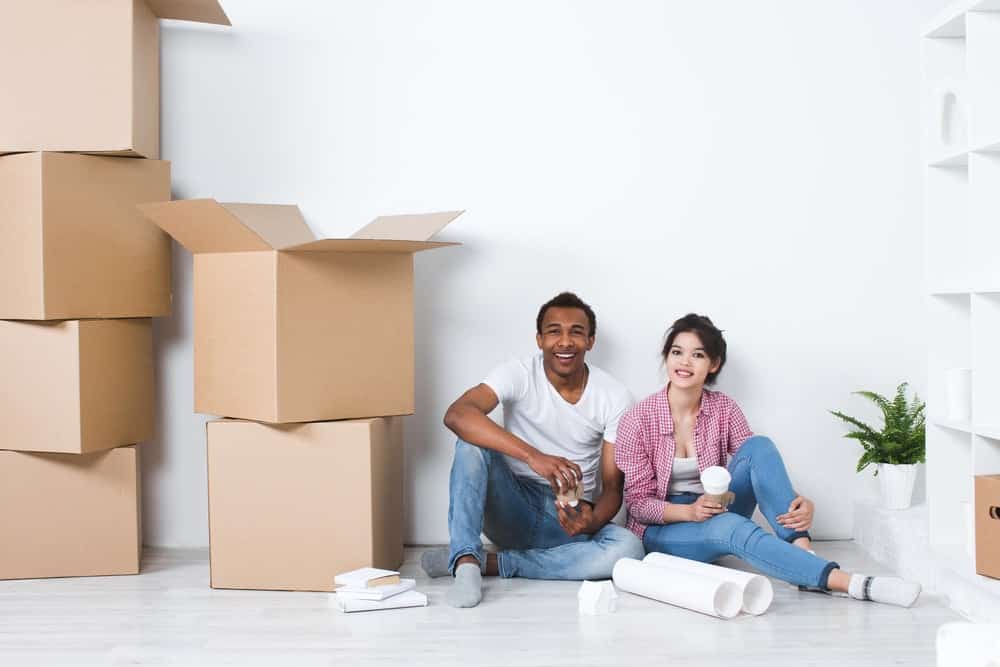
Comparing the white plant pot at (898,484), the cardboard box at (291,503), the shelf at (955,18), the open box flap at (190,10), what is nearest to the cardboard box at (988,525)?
the white plant pot at (898,484)

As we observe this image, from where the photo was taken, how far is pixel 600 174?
2.95 metres

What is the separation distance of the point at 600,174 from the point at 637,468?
3.12 ft

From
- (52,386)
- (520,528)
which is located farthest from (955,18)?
(52,386)

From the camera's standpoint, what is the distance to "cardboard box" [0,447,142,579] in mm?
2521

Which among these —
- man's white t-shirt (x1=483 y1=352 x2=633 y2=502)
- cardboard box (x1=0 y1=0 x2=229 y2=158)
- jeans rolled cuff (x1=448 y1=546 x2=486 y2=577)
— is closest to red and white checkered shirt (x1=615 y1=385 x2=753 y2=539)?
man's white t-shirt (x1=483 y1=352 x2=633 y2=502)

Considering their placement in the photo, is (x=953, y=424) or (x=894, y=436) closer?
(x=953, y=424)

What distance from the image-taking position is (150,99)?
107 inches

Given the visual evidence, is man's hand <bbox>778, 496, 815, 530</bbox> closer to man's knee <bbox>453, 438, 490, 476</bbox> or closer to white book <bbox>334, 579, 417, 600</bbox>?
man's knee <bbox>453, 438, 490, 476</bbox>

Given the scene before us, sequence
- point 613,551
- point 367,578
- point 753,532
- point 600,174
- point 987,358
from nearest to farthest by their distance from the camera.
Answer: point 987,358, point 367,578, point 753,532, point 613,551, point 600,174

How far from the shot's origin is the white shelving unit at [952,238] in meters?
2.18

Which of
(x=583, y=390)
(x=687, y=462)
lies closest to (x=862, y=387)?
(x=687, y=462)

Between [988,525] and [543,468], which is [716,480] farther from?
[988,525]

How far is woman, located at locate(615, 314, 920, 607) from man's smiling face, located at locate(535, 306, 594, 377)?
0.22 metres

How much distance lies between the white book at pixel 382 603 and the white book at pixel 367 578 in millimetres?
35
